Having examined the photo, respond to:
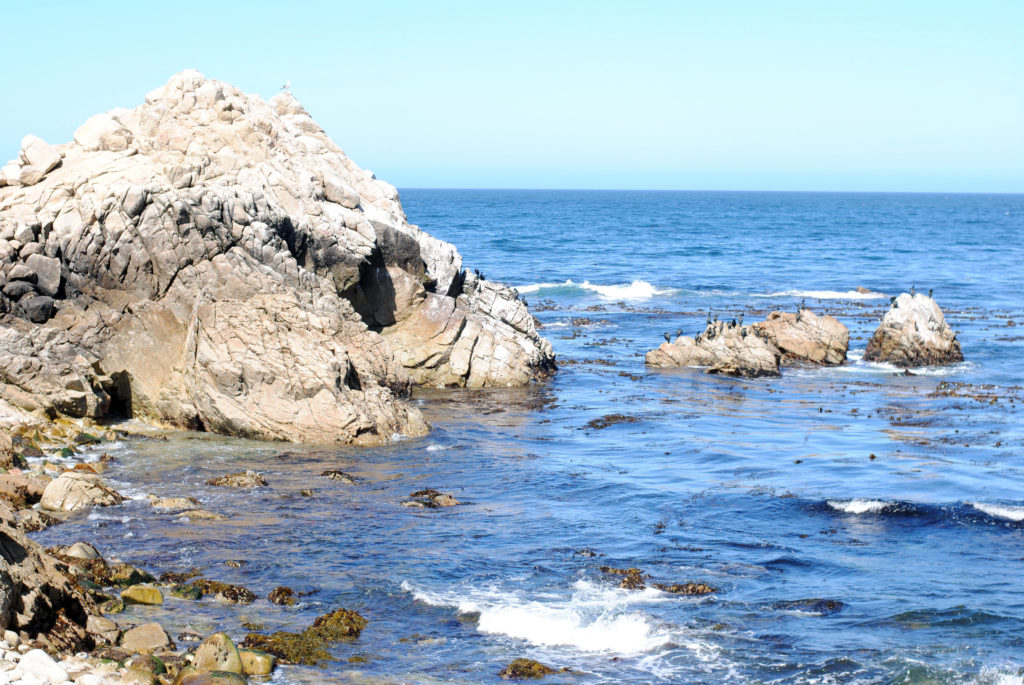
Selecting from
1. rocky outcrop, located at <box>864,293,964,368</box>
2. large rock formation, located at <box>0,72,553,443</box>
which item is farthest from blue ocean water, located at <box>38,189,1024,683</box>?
large rock formation, located at <box>0,72,553,443</box>

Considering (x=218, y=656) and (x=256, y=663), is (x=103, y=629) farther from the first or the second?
(x=256, y=663)

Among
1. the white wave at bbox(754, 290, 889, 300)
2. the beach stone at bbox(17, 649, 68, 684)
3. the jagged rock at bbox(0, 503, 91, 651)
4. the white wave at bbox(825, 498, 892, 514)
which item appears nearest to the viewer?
the beach stone at bbox(17, 649, 68, 684)

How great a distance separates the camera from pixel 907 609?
16.5m

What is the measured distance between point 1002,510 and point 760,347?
720 inches

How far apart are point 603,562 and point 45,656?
9850mm

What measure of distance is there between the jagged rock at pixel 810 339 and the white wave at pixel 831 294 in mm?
21312

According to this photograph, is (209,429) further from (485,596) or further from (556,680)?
(556,680)

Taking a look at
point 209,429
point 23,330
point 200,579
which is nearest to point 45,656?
point 200,579

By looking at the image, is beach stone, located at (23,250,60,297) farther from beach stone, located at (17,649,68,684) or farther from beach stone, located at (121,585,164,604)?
beach stone, located at (17,649,68,684)

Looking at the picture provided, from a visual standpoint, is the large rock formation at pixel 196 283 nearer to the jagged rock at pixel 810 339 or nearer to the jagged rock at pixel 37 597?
the jagged rock at pixel 37 597

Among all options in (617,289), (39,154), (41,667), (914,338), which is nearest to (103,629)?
(41,667)

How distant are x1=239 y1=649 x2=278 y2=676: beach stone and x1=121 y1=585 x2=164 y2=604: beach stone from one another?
2552mm

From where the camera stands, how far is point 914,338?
137 ft

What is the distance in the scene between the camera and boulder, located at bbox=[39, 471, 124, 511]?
62.7ft
